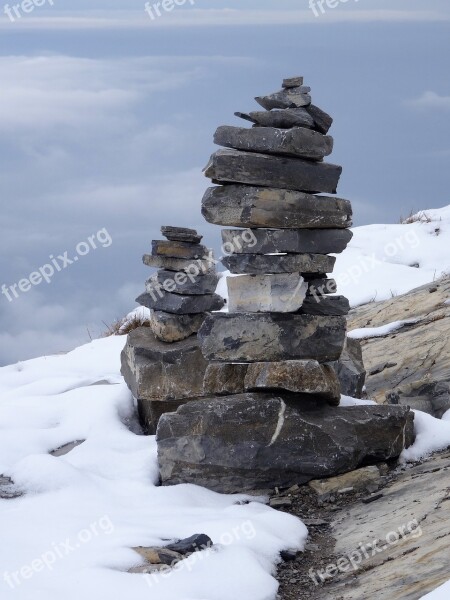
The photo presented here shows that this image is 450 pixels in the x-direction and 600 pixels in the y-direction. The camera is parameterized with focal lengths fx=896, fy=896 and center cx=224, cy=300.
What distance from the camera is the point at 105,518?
7926 mm

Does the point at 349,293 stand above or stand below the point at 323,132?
below

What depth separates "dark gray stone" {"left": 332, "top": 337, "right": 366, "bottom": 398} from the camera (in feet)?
36.4

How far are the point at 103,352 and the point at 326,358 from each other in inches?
255

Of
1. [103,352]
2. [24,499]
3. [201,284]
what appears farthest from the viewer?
[103,352]

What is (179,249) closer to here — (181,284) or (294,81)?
(181,284)

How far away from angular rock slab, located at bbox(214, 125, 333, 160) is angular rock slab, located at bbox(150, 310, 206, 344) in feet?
8.50

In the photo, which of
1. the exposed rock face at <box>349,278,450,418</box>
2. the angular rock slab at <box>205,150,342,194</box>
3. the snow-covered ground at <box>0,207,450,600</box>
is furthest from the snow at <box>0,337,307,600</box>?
the exposed rock face at <box>349,278,450,418</box>

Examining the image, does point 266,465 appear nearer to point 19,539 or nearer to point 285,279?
point 285,279

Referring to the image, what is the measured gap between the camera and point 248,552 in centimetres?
696

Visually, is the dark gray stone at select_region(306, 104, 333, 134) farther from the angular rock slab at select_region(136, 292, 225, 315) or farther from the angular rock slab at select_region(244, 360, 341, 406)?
the angular rock slab at select_region(136, 292, 225, 315)

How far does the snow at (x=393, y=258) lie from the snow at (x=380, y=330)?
2610 mm

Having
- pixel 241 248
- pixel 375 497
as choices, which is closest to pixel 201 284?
pixel 241 248

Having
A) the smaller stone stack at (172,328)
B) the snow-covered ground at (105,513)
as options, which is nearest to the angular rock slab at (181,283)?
the smaller stone stack at (172,328)

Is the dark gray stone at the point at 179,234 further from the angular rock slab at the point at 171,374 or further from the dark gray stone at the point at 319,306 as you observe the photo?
the dark gray stone at the point at 319,306
